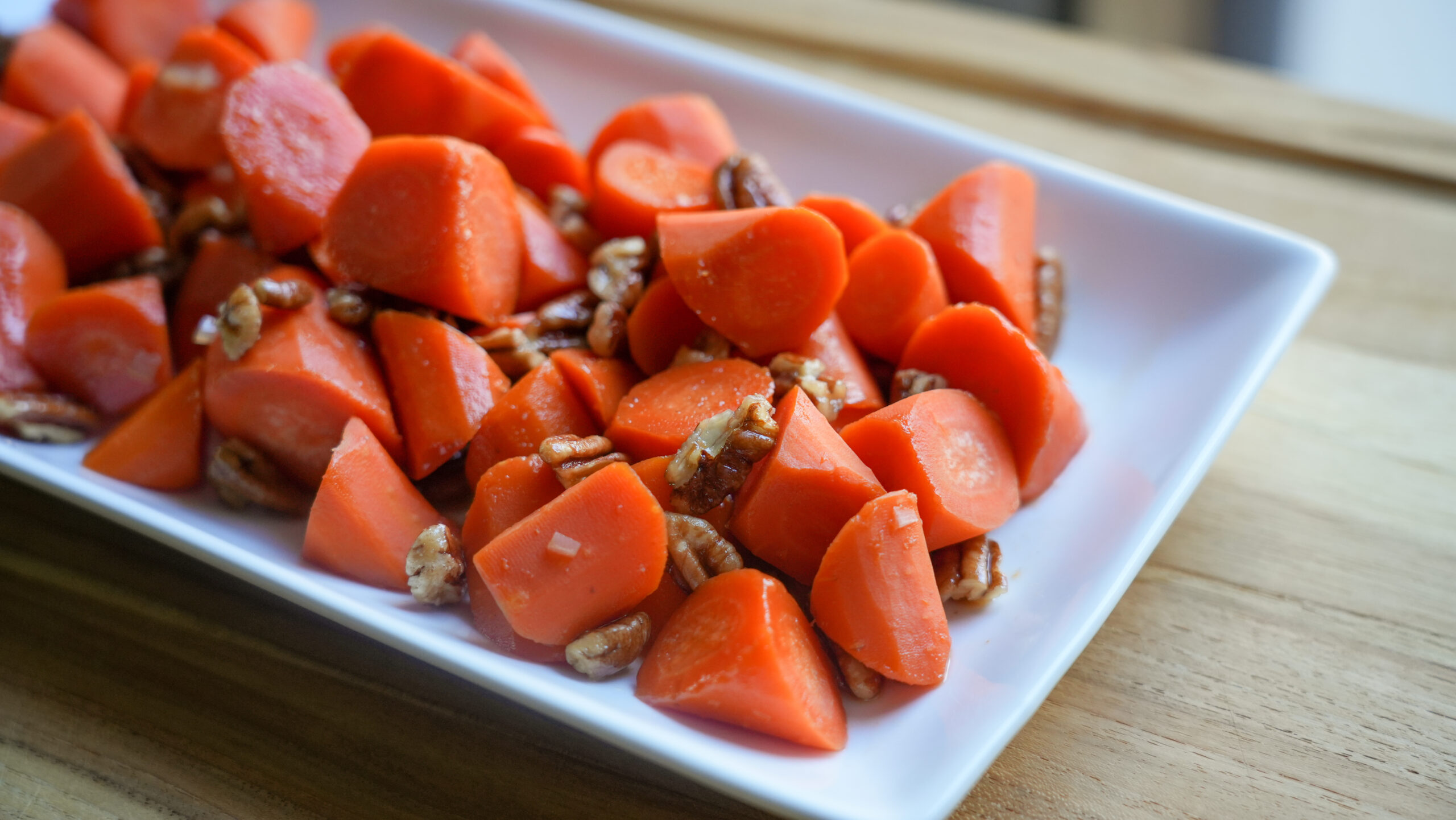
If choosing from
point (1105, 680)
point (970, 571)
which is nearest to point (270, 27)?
point (970, 571)

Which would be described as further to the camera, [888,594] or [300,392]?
[300,392]

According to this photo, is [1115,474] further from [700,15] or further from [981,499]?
[700,15]

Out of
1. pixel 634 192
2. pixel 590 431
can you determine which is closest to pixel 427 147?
pixel 634 192

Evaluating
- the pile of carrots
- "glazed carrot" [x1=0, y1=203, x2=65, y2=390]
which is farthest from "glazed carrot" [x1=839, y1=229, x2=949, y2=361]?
"glazed carrot" [x1=0, y1=203, x2=65, y2=390]

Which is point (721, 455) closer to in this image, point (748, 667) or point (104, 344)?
point (748, 667)

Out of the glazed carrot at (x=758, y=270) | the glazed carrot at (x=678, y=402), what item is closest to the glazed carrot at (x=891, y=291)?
the glazed carrot at (x=758, y=270)

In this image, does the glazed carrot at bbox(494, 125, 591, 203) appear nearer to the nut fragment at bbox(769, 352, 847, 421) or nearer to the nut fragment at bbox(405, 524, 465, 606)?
the nut fragment at bbox(769, 352, 847, 421)
